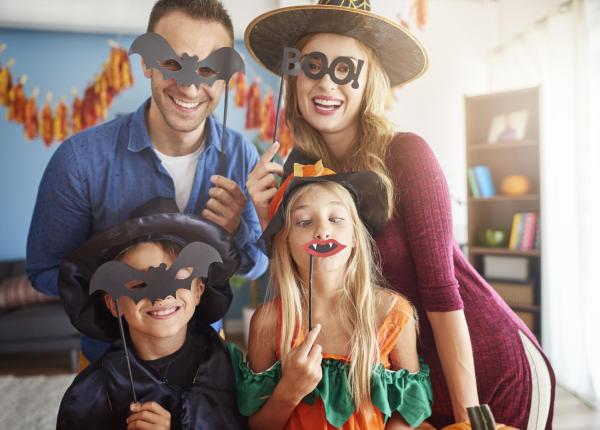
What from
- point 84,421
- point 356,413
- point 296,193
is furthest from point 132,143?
point 356,413

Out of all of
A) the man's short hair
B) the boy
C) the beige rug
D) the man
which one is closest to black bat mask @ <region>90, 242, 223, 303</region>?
the boy

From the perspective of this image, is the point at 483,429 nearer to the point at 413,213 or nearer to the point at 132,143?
the point at 413,213

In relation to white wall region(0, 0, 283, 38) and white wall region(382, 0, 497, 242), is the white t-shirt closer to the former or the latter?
white wall region(0, 0, 283, 38)

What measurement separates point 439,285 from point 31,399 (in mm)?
2165

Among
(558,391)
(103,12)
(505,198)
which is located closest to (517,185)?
(505,198)

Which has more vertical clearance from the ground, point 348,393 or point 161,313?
point 161,313

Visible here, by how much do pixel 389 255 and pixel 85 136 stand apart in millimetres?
577

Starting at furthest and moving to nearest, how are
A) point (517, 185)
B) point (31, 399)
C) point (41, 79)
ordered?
point (517, 185), point (31, 399), point (41, 79)

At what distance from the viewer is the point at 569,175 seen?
2.37 m

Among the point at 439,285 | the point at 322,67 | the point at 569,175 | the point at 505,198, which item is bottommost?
the point at 439,285

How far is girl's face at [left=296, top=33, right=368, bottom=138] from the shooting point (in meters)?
0.79

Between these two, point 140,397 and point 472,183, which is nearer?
point 140,397

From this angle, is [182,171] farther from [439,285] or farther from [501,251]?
[501,251]

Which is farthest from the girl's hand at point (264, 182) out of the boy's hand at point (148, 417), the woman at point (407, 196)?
the boy's hand at point (148, 417)
